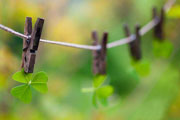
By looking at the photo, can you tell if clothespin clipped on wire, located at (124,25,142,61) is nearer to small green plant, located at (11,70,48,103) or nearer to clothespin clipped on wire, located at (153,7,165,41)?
clothespin clipped on wire, located at (153,7,165,41)

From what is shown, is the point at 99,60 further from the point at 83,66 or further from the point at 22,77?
the point at 83,66

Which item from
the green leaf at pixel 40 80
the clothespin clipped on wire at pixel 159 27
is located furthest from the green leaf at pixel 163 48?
the green leaf at pixel 40 80

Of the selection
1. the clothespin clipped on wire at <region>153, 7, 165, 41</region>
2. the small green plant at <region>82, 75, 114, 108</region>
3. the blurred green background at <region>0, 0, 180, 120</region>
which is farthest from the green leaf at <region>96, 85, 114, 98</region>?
the blurred green background at <region>0, 0, 180, 120</region>

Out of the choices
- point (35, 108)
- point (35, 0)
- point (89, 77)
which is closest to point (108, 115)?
point (89, 77)

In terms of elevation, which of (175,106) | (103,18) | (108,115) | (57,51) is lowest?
(108,115)

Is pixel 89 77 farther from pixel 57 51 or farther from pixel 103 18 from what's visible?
pixel 103 18

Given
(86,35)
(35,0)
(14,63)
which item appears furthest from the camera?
(86,35)

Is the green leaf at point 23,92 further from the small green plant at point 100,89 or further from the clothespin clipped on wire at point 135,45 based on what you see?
the clothespin clipped on wire at point 135,45
